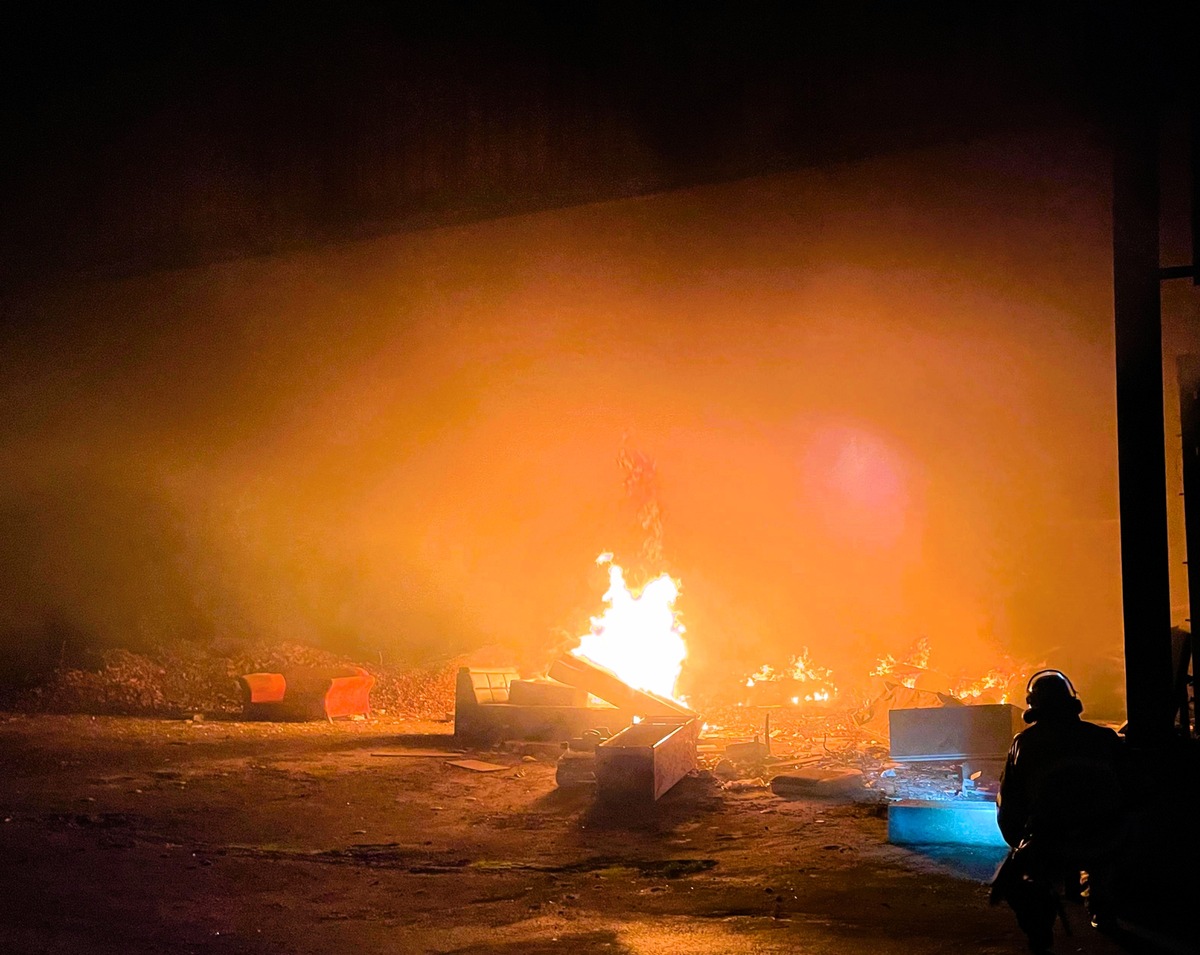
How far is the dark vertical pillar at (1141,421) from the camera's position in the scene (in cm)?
581

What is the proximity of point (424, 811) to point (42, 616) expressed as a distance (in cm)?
1238

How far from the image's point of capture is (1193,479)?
6.11 meters

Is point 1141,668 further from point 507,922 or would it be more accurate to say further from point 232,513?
point 232,513

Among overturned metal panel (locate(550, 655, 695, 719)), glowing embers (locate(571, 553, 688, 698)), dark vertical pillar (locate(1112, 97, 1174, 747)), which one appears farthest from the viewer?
glowing embers (locate(571, 553, 688, 698))

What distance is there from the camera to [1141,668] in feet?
19.1

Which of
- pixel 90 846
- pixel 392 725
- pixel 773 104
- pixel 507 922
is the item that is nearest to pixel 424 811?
pixel 90 846

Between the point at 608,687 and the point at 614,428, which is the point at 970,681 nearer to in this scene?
the point at 608,687

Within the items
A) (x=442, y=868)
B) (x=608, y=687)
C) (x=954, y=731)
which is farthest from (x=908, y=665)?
(x=442, y=868)

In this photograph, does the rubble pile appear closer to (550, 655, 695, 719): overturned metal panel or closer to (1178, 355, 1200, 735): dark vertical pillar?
(550, 655, 695, 719): overturned metal panel

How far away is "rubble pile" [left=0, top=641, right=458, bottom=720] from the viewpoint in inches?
577

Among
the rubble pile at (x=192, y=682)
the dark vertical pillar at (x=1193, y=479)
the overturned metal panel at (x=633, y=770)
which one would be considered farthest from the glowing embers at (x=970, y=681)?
the dark vertical pillar at (x=1193, y=479)

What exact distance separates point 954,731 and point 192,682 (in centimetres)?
1135

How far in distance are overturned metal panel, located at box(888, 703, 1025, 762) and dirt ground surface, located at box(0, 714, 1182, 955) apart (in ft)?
4.46

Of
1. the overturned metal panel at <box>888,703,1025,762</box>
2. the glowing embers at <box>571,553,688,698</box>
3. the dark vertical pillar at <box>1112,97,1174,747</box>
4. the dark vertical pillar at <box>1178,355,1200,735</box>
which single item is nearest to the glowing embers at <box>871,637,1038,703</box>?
the glowing embers at <box>571,553,688,698</box>
